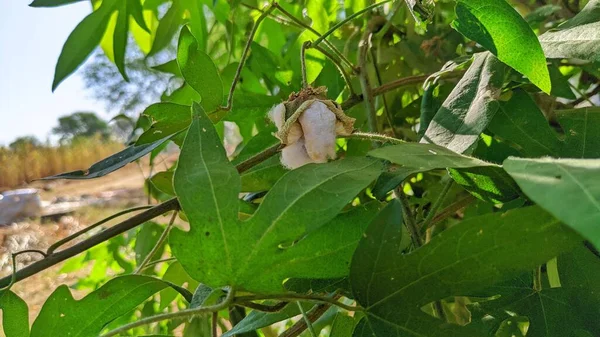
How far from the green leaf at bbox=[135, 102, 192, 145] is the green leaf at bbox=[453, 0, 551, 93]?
14 centimetres

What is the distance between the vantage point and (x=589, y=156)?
0.25 m

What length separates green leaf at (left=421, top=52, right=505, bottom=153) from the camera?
226 millimetres

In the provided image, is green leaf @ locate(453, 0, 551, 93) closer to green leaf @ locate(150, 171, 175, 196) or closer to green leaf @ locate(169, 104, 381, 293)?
green leaf @ locate(169, 104, 381, 293)

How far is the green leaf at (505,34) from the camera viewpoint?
8.9 inches

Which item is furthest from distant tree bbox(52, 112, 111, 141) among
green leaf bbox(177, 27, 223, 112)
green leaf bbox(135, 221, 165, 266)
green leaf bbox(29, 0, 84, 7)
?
green leaf bbox(177, 27, 223, 112)

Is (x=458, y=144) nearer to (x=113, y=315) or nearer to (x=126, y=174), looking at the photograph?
(x=113, y=315)

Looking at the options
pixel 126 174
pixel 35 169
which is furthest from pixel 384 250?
pixel 126 174

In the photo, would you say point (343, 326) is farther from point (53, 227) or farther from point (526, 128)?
point (53, 227)

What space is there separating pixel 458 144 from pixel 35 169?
347 cm

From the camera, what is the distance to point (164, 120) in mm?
298

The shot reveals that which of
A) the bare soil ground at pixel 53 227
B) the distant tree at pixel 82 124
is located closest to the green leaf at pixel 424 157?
the bare soil ground at pixel 53 227

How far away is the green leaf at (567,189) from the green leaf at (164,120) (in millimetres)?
175

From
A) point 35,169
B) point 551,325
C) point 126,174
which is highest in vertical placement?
point 551,325

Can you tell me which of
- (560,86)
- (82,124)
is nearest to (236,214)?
Answer: (560,86)
